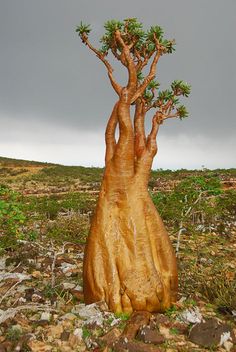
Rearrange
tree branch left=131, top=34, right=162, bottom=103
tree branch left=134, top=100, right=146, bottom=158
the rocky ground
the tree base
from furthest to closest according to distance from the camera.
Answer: tree branch left=134, top=100, right=146, bottom=158 < tree branch left=131, top=34, right=162, bottom=103 < the tree base < the rocky ground

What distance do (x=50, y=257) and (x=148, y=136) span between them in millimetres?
5669

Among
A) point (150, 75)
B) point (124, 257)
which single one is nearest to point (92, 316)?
point (124, 257)

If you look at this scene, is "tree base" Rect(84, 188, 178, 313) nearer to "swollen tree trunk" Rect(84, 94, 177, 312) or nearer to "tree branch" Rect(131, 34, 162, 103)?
"swollen tree trunk" Rect(84, 94, 177, 312)

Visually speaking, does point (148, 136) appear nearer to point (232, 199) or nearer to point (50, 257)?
point (50, 257)

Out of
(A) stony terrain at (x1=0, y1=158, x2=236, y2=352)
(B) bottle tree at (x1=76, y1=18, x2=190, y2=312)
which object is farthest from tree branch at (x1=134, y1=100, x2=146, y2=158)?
(A) stony terrain at (x1=0, y1=158, x2=236, y2=352)

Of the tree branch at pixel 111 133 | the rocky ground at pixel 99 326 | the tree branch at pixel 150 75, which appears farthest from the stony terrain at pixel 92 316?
the tree branch at pixel 150 75

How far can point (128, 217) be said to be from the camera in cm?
725

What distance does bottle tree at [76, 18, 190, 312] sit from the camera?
716 cm

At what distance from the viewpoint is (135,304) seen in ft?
23.4

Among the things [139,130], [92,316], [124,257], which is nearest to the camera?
[92,316]

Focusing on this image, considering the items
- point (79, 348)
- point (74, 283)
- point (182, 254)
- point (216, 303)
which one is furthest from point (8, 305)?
point (182, 254)

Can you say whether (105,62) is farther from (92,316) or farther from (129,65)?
(92,316)

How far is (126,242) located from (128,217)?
1.53 ft

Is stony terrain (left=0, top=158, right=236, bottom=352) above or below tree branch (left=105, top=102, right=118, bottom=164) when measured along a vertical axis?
below
